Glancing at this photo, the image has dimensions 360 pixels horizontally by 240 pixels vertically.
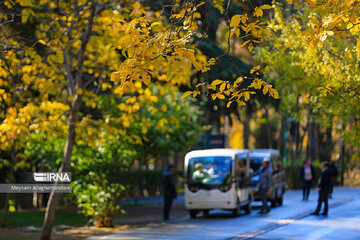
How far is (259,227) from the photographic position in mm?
19953

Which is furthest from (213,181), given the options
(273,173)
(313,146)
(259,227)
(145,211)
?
(313,146)

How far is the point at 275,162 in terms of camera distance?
2830 cm

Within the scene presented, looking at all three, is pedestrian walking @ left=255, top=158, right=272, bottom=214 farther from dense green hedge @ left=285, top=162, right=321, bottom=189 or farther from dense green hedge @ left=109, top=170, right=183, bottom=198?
dense green hedge @ left=285, top=162, right=321, bottom=189

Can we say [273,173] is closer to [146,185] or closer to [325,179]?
[325,179]

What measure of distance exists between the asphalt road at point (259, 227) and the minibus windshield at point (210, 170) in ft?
3.83

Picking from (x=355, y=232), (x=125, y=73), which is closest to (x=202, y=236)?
(x=355, y=232)

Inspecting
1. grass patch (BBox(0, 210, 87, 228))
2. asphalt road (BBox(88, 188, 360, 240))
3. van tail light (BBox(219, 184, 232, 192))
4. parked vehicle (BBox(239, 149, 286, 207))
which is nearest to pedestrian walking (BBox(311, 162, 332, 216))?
asphalt road (BBox(88, 188, 360, 240))

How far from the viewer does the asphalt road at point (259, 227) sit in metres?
17.8

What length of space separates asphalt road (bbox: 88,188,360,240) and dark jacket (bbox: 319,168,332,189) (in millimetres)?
1004

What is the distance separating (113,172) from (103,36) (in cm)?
386

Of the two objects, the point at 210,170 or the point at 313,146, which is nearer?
the point at 210,170

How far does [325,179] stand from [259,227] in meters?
3.41

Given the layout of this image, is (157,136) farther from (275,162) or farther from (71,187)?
(275,162)

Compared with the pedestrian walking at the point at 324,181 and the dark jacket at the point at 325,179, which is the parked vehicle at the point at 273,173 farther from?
the dark jacket at the point at 325,179
